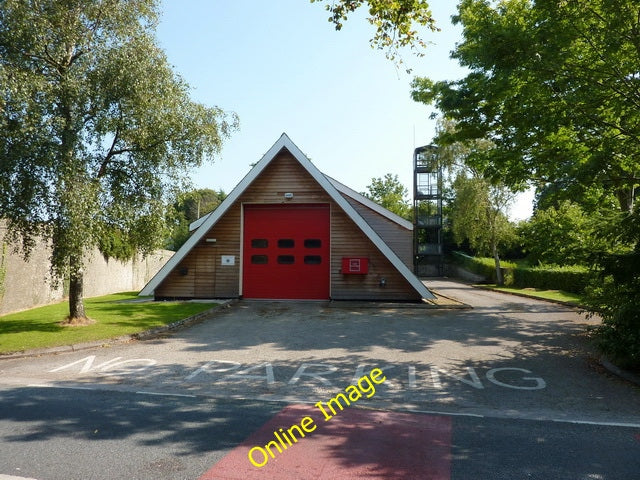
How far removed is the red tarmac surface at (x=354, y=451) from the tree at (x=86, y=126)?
7.27 m

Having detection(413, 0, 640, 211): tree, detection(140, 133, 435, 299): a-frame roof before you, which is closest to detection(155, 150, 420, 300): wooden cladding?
detection(140, 133, 435, 299): a-frame roof

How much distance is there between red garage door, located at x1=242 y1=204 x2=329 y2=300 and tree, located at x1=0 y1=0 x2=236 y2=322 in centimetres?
490

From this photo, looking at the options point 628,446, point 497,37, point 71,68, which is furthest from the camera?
point 71,68

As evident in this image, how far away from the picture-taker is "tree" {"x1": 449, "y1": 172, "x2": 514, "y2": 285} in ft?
107

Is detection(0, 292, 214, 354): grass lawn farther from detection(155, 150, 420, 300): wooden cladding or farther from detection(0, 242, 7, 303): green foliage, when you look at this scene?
detection(155, 150, 420, 300): wooden cladding

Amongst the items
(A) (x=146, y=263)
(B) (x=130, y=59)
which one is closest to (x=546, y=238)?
(B) (x=130, y=59)

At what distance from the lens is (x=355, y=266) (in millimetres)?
15758

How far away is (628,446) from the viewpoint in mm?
4367

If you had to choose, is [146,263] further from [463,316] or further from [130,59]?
[463,316]

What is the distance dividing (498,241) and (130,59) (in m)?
29.7

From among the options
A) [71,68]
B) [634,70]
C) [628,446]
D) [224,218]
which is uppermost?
[71,68]

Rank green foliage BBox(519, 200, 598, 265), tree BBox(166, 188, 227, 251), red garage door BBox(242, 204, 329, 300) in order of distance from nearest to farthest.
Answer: green foliage BBox(519, 200, 598, 265), red garage door BBox(242, 204, 329, 300), tree BBox(166, 188, 227, 251)

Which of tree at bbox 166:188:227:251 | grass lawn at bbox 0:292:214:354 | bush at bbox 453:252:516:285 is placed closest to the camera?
grass lawn at bbox 0:292:214:354

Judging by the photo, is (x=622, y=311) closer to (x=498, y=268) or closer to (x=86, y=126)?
(x=86, y=126)
